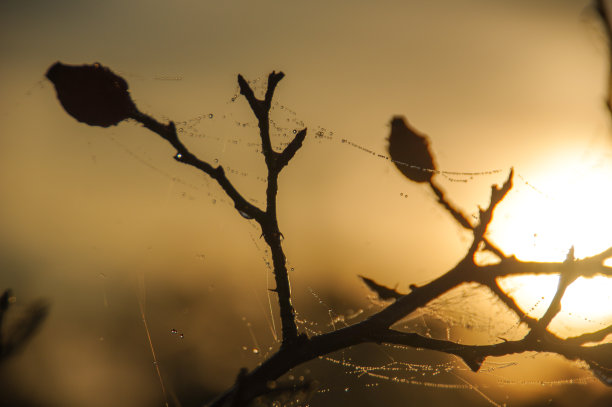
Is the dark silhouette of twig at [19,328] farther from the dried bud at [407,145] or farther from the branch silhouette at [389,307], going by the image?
the dried bud at [407,145]

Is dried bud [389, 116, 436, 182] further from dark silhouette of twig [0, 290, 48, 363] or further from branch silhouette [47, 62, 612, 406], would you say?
dark silhouette of twig [0, 290, 48, 363]

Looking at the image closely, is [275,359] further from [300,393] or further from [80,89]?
[80,89]

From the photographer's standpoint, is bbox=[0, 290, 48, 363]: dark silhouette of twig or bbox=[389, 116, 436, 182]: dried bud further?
bbox=[389, 116, 436, 182]: dried bud

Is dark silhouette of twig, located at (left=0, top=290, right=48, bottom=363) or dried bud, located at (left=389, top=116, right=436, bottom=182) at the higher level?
dried bud, located at (left=389, top=116, right=436, bottom=182)

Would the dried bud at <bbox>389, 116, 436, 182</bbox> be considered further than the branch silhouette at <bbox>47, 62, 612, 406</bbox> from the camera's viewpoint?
Yes

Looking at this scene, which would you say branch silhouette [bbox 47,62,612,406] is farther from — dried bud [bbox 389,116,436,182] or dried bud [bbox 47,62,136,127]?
dried bud [bbox 389,116,436,182]

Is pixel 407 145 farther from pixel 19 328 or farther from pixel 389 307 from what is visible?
pixel 19 328

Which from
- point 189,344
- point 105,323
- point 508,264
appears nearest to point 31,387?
point 105,323

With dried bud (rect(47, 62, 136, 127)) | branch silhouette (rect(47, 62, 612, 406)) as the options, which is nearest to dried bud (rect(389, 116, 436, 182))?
branch silhouette (rect(47, 62, 612, 406))
